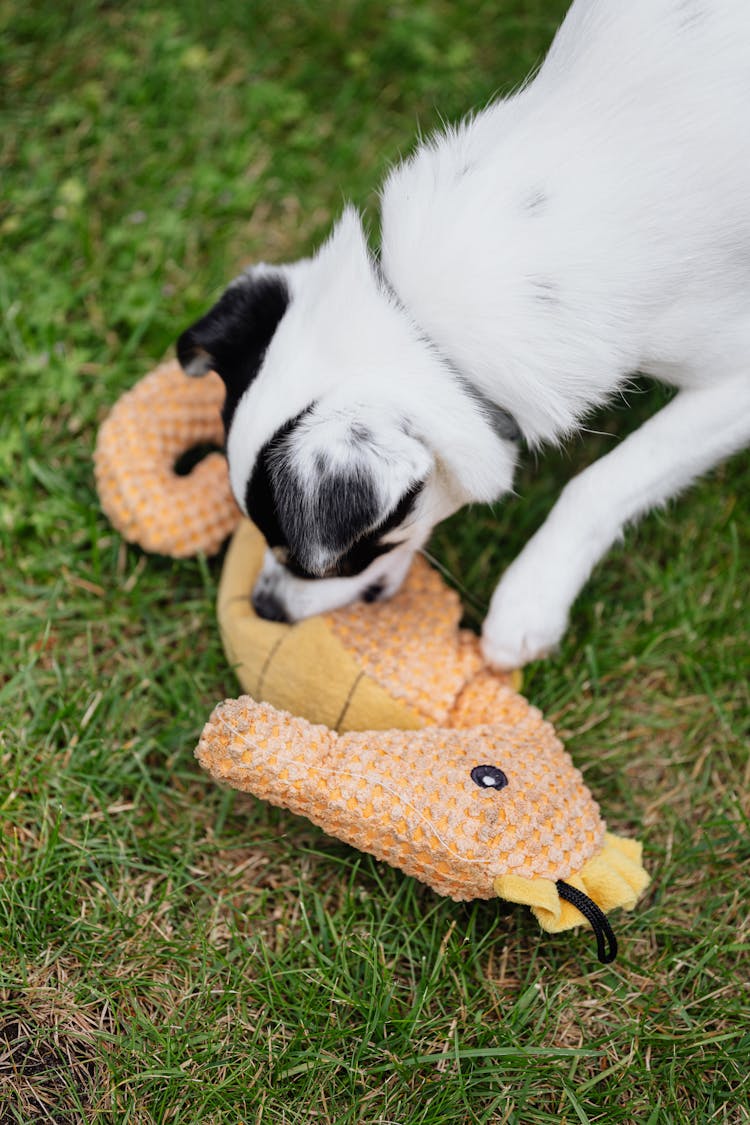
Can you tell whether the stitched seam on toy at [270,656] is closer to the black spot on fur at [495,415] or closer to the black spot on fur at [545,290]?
the black spot on fur at [495,415]

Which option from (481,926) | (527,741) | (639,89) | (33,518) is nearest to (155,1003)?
(481,926)

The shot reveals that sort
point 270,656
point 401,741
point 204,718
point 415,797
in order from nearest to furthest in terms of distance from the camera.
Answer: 1. point 415,797
2. point 401,741
3. point 270,656
4. point 204,718

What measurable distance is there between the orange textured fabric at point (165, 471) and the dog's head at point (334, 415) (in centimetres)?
45

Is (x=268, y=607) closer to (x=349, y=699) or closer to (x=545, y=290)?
(x=349, y=699)

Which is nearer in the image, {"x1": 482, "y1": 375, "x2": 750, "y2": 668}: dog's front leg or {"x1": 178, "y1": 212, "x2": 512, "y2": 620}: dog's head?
{"x1": 178, "y1": 212, "x2": 512, "y2": 620}: dog's head

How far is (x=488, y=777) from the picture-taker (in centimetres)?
201

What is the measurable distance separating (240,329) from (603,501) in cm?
89

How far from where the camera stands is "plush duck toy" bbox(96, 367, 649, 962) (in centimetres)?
194

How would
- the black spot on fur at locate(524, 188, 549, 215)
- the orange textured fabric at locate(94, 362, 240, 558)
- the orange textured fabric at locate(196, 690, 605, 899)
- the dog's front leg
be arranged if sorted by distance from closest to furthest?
the orange textured fabric at locate(196, 690, 605, 899), the black spot on fur at locate(524, 188, 549, 215), the dog's front leg, the orange textured fabric at locate(94, 362, 240, 558)

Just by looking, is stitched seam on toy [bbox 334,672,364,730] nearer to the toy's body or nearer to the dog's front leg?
the toy's body

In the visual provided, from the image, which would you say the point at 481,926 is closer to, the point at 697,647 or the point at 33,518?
the point at 697,647

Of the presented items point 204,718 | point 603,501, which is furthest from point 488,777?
point 204,718

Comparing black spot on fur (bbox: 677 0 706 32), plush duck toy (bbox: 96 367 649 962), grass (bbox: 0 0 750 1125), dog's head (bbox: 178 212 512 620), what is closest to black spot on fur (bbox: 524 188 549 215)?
dog's head (bbox: 178 212 512 620)

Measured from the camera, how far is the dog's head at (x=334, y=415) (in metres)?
1.97
